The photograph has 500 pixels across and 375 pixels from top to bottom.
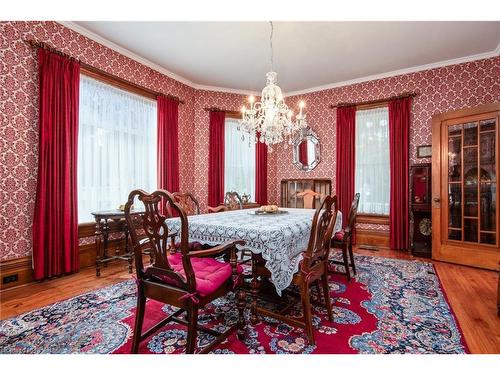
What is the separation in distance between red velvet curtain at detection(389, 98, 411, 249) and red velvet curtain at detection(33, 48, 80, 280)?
473cm

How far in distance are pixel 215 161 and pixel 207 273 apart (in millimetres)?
3769

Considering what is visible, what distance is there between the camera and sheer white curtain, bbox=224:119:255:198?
18.6 ft

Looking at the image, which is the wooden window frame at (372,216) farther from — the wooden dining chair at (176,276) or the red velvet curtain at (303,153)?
the wooden dining chair at (176,276)

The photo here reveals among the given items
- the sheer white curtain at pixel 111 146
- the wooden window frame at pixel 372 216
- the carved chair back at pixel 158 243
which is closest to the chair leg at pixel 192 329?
the carved chair back at pixel 158 243

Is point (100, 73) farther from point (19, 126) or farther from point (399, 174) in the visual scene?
point (399, 174)

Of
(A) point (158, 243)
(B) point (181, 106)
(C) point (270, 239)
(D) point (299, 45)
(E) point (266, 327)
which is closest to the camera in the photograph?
(A) point (158, 243)

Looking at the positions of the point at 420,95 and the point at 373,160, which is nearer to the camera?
the point at 420,95

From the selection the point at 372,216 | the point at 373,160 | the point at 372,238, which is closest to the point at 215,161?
the point at 373,160

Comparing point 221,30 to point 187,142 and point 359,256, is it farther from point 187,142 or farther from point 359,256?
point 359,256

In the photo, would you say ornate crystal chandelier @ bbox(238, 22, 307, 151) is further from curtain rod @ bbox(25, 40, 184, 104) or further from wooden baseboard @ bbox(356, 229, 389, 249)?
wooden baseboard @ bbox(356, 229, 389, 249)

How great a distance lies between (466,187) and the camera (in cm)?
376

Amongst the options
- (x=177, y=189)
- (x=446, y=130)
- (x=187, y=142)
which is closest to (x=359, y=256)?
(x=446, y=130)

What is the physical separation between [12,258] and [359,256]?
4.39 m

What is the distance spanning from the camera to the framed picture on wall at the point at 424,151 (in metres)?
4.42
